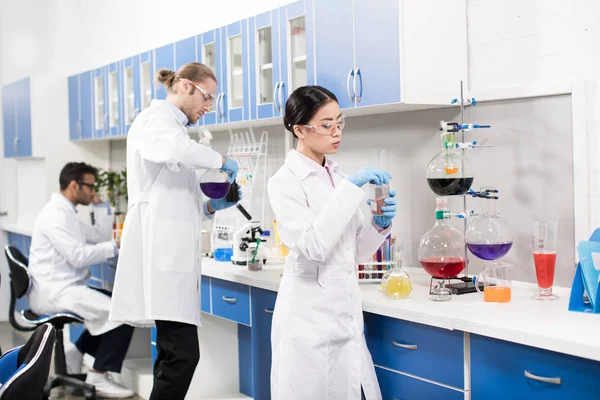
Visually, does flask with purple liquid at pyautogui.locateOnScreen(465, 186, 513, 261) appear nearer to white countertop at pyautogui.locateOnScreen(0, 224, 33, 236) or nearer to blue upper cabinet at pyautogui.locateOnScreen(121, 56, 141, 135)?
blue upper cabinet at pyautogui.locateOnScreen(121, 56, 141, 135)

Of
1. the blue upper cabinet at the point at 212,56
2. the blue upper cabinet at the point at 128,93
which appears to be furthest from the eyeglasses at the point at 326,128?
the blue upper cabinet at the point at 128,93

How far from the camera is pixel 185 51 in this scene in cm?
420

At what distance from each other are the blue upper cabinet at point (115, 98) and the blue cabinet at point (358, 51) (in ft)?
7.52

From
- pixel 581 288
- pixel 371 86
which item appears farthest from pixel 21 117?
pixel 581 288

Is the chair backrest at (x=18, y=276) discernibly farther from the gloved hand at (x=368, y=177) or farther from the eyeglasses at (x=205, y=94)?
the gloved hand at (x=368, y=177)

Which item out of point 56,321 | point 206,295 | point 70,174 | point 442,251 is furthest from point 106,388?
point 442,251

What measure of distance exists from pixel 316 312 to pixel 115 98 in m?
3.31

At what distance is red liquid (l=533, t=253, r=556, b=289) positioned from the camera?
2.43m

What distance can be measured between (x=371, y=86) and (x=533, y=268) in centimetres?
93

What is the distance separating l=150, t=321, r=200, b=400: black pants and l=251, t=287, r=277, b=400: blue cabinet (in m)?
0.31

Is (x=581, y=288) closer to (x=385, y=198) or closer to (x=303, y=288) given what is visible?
(x=385, y=198)

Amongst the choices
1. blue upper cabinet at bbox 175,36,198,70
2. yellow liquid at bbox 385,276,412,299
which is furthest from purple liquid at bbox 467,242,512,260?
blue upper cabinet at bbox 175,36,198,70

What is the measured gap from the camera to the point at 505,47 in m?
2.84

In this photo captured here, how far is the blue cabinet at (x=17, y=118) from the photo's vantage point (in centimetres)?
600
